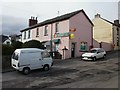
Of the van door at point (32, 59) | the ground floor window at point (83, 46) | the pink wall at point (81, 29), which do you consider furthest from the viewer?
the ground floor window at point (83, 46)

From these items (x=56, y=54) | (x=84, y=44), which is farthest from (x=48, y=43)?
(x=84, y=44)

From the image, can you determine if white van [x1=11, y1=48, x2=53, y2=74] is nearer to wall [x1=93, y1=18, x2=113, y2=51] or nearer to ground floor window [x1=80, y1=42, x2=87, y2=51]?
ground floor window [x1=80, y1=42, x2=87, y2=51]

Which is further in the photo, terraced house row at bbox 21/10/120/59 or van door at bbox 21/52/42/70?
terraced house row at bbox 21/10/120/59

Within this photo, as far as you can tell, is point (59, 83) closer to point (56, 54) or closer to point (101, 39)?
point (56, 54)

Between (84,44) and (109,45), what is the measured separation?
9.25 meters

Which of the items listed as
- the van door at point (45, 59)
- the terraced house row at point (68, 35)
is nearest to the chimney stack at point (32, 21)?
the terraced house row at point (68, 35)

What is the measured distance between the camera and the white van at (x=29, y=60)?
14771mm

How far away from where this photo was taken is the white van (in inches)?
582

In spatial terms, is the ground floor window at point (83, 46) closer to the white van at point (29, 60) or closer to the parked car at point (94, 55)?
the parked car at point (94, 55)

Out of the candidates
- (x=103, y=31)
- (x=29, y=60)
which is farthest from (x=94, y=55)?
(x=103, y=31)

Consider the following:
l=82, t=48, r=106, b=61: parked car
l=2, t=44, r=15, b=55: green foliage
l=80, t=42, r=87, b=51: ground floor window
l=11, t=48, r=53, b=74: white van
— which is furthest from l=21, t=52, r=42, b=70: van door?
l=80, t=42, r=87, b=51: ground floor window

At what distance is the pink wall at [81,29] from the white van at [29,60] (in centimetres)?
1091

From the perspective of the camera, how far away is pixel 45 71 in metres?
16.0

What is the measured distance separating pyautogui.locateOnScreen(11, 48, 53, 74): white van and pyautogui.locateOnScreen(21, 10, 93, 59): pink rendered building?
9.69 metres
